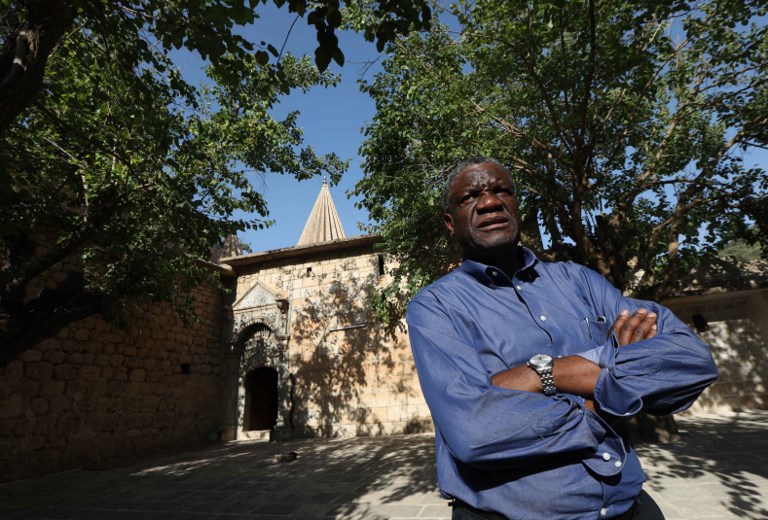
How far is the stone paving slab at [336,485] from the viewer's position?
13.3 ft

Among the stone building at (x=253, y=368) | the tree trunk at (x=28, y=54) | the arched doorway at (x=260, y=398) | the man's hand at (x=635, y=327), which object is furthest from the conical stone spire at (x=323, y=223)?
the man's hand at (x=635, y=327)

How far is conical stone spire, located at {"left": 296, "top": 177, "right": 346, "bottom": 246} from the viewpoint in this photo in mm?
26547

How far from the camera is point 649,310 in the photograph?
135 cm

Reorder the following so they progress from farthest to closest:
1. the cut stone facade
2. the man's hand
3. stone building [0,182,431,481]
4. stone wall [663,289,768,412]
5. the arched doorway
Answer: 1. the arched doorway
2. the cut stone facade
3. stone wall [663,289,768,412]
4. stone building [0,182,431,481]
5. the man's hand

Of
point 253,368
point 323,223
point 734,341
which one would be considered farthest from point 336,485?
point 323,223

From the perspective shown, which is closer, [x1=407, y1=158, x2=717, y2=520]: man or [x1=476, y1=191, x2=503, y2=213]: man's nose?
[x1=407, y1=158, x2=717, y2=520]: man

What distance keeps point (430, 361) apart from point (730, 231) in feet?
29.3

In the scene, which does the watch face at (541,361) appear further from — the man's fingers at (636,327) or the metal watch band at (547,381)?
the man's fingers at (636,327)

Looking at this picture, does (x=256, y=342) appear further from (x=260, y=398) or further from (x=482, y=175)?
(x=482, y=175)

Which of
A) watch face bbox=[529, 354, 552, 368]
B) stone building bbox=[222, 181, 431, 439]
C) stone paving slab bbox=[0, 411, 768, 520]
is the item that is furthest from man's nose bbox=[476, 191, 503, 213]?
stone building bbox=[222, 181, 431, 439]

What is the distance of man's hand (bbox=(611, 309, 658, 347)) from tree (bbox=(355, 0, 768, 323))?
210 inches

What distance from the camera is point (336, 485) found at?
540cm

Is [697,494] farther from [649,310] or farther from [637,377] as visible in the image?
[637,377]

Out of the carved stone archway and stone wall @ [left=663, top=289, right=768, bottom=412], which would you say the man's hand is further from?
the carved stone archway
